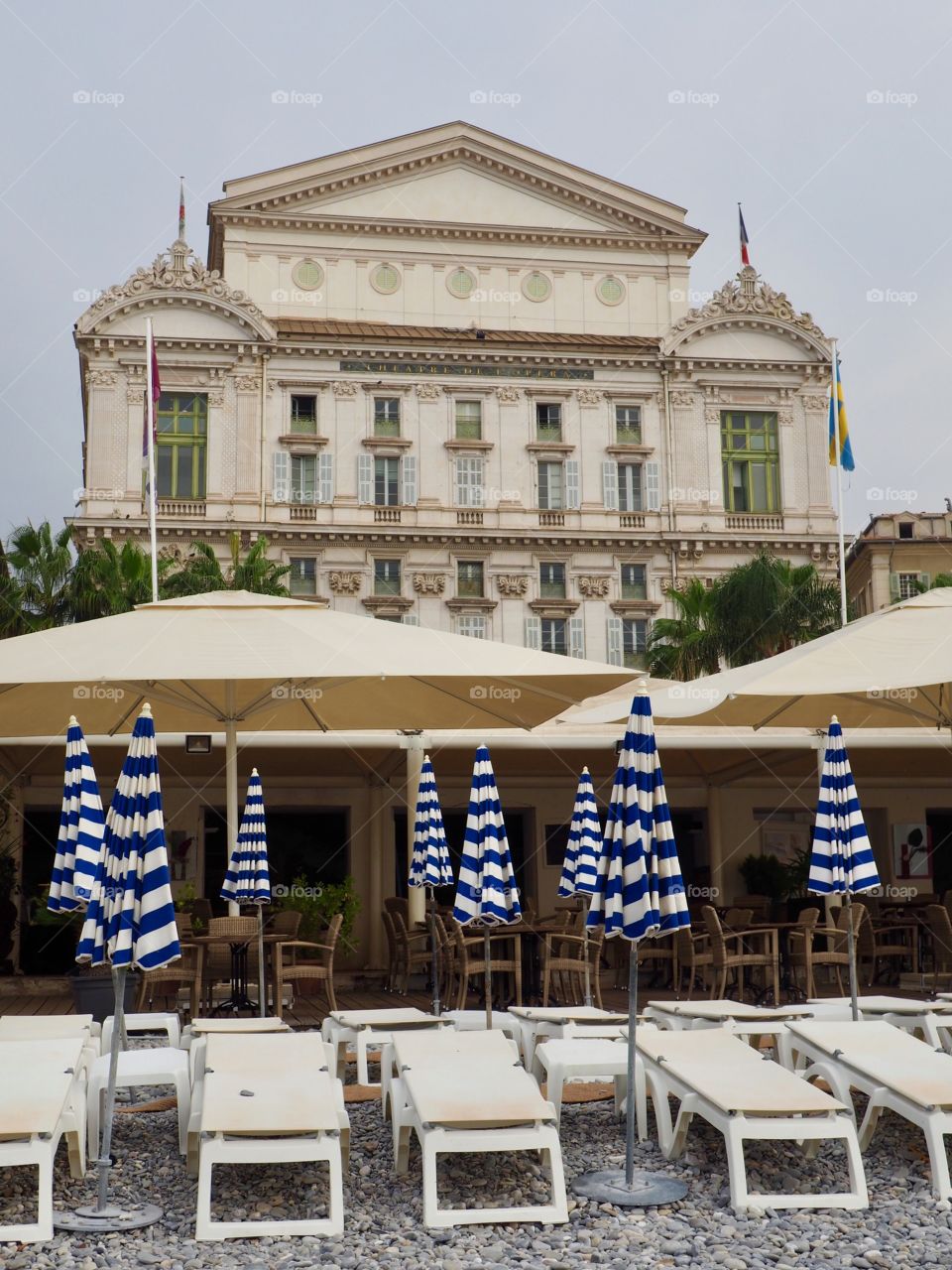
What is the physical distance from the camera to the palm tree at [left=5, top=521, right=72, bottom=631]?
25234mm

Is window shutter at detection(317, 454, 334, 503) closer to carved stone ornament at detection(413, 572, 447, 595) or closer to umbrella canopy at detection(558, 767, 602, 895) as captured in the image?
carved stone ornament at detection(413, 572, 447, 595)

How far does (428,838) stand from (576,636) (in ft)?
95.3

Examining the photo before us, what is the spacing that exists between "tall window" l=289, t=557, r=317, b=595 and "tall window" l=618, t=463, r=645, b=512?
9998 mm

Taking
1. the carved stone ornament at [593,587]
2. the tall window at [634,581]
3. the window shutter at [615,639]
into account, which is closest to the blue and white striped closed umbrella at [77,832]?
the window shutter at [615,639]

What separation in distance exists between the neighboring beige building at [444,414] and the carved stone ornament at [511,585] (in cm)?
7

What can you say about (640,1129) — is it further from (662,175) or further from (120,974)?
(662,175)

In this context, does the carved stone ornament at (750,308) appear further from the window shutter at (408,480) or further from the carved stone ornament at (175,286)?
the carved stone ornament at (175,286)

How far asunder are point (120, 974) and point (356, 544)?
112ft

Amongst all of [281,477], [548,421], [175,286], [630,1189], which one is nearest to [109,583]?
[281,477]

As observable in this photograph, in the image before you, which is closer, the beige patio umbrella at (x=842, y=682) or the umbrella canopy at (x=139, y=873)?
the umbrella canopy at (x=139, y=873)

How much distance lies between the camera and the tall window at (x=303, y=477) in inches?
1564

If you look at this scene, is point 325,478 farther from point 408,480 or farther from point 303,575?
point 303,575

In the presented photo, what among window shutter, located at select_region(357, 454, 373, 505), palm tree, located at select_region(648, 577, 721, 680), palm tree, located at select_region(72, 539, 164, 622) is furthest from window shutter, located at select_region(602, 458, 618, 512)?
palm tree, located at select_region(72, 539, 164, 622)

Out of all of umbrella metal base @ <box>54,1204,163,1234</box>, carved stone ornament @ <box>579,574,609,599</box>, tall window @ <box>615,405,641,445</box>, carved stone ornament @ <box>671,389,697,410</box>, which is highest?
carved stone ornament @ <box>671,389,697,410</box>
